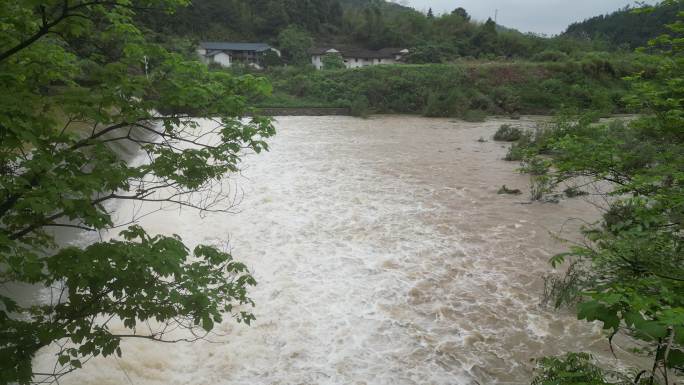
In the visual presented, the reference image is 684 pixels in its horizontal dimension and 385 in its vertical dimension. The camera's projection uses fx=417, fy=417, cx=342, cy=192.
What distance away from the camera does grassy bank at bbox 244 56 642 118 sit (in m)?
34.4

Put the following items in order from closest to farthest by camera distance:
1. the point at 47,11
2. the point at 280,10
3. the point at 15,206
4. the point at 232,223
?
the point at 15,206, the point at 47,11, the point at 232,223, the point at 280,10

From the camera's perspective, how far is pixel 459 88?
35469 millimetres

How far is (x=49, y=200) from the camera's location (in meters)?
2.48

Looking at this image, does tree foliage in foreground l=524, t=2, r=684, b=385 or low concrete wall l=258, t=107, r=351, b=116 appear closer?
tree foliage in foreground l=524, t=2, r=684, b=385

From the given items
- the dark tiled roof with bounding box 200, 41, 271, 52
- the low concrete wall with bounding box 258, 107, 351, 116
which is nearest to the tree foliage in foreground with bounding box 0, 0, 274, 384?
the low concrete wall with bounding box 258, 107, 351, 116

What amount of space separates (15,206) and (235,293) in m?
1.62

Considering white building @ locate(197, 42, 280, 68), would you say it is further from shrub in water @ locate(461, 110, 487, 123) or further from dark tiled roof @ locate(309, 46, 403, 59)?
shrub in water @ locate(461, 110, 487, 123)

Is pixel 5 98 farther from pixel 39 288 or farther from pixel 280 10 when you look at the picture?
pixel 280 10

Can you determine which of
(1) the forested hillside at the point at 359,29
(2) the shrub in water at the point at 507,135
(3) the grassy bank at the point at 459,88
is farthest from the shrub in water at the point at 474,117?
(1) the forested hillside at the point at 359,29

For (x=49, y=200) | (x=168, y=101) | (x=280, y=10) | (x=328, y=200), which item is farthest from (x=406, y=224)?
(x=280, y=10)

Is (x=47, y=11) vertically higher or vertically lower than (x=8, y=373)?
higher

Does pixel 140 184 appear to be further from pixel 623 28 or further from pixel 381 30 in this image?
pixel 623 28

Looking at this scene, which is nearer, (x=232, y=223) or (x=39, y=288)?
(x=39, y=288)

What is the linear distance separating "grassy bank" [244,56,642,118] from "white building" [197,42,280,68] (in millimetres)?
12786
